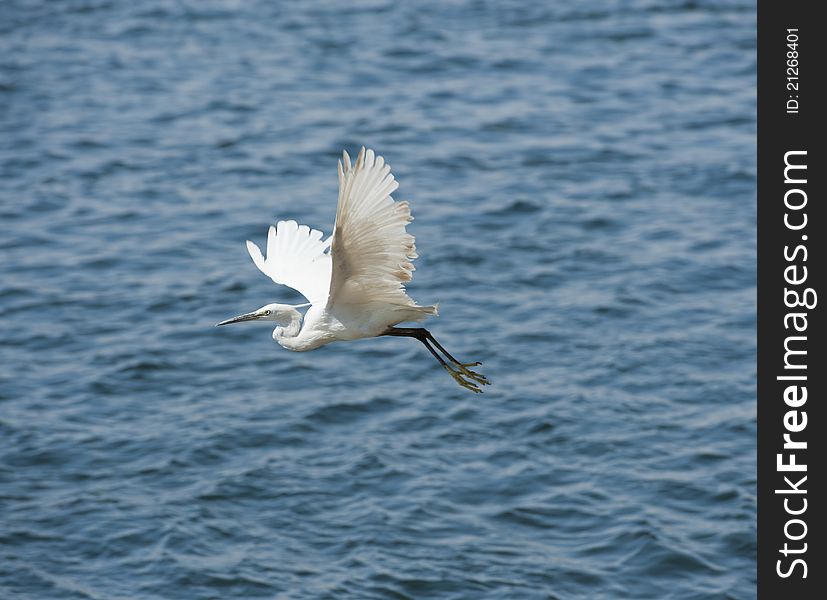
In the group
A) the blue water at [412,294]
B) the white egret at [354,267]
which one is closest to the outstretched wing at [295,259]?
the white egret at [354,267]

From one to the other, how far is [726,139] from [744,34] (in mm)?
4973

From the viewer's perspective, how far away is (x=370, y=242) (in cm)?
833

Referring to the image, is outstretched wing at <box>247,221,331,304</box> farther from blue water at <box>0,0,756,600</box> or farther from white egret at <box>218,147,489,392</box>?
blue water at <box>0,0,756,600</box>

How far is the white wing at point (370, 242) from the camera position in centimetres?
793

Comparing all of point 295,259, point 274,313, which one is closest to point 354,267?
point 274,313

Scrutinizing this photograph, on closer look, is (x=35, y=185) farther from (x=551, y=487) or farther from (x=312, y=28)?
(x=551, y=487)

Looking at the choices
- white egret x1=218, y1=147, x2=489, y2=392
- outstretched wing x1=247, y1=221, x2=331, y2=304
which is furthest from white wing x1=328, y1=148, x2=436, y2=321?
outstretched wing x1=247, y1=221, x2=331, y2=304

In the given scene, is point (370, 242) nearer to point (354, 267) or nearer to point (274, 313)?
point (354, 267)

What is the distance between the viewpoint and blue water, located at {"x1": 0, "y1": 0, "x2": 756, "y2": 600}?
14562mm

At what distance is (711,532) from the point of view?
48.2 feet

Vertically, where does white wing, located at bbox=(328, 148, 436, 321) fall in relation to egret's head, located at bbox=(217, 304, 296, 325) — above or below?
above

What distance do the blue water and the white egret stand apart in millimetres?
4775

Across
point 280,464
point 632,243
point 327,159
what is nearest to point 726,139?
point 632,243
